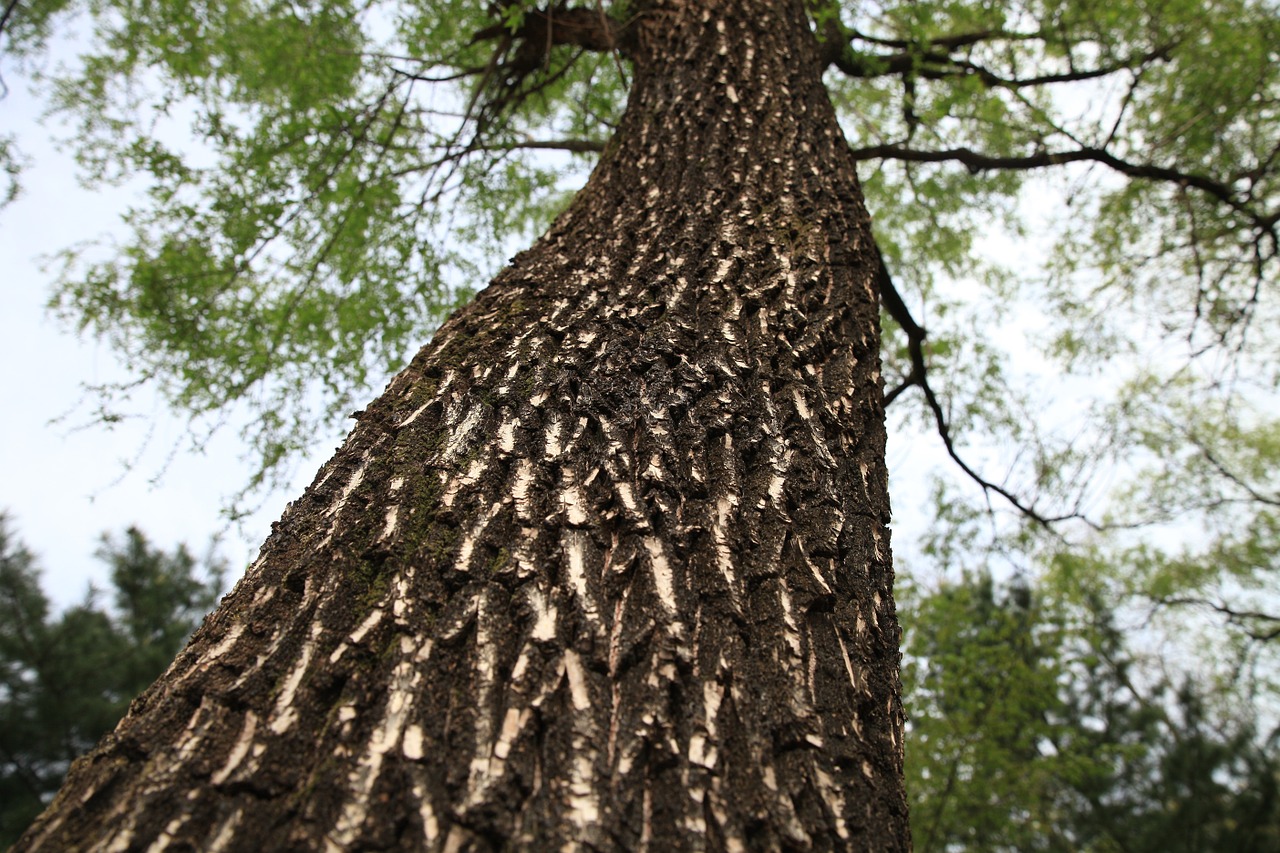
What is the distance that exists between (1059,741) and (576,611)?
9.96 meters

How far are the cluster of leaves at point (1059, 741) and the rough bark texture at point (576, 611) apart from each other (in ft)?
18.2

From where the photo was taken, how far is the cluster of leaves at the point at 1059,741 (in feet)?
19.8

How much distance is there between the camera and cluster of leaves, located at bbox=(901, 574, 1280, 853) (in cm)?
603

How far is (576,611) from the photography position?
41.4 inches

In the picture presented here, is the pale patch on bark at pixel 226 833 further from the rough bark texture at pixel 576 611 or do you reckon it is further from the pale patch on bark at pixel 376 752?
the pale patch on bark at pixel 376 752

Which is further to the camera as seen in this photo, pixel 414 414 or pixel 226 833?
pixel 414 414

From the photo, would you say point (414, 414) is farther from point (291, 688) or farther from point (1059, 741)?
point (1059, 741)

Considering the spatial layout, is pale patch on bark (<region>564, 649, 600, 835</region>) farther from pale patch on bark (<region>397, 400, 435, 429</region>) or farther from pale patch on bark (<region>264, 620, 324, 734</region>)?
pale patch on bark (<region>397, 400, 435, 429</region>)

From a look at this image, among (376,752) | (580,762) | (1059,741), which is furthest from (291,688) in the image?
(1059,741)

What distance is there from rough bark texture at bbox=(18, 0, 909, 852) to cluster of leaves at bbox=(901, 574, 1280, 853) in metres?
5.54

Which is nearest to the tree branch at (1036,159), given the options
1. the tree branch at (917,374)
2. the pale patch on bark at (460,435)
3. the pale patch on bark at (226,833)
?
the tree branch at (917,374)

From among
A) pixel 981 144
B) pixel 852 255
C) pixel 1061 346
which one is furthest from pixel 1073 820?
pixel 852 255

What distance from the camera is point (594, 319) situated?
1.67m

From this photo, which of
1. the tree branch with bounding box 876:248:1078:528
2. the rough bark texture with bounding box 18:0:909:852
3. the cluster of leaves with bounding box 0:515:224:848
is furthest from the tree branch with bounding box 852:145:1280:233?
the cluster of leaves with bounding box 0:515:224:848
